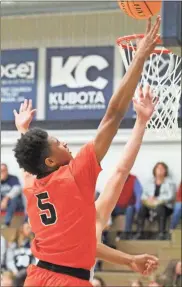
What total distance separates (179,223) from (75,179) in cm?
702

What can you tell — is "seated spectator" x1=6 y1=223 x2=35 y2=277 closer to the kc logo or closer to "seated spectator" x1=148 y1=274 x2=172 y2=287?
"seated spectator" x1=148 y1=274 x2=172 y2=287

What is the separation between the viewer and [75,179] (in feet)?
9.09

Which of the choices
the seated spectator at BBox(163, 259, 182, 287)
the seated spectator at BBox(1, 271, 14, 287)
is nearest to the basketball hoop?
the seated spectator at BBox(1, 271, 14, 287)

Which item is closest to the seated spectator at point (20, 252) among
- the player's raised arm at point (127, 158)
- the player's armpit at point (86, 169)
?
the player's raised arm at point (127, 158)

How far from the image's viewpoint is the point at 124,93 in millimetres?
2752

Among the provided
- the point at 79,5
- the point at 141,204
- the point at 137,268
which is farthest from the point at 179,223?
the point at 137,268

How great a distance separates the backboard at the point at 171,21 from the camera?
Answer: 564 centimetres

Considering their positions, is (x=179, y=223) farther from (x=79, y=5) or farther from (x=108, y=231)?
(x=79, y=5)

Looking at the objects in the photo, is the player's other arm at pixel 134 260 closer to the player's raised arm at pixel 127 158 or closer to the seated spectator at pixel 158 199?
the player's raised arm at pixel 127 158

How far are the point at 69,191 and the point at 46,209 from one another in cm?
15

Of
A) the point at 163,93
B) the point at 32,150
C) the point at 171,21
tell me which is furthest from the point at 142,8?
the point at 171,21

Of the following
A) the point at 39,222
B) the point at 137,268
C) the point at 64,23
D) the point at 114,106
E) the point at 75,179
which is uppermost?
the point at 64,23

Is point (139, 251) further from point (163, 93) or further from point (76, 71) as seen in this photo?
point (163, 93)

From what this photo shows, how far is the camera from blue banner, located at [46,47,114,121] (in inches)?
399
